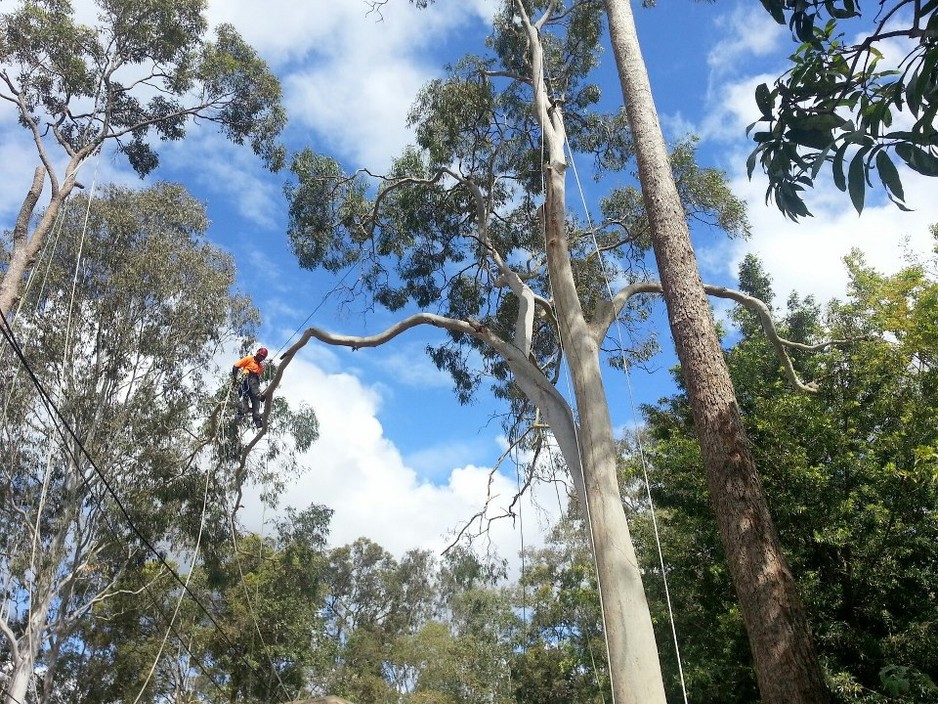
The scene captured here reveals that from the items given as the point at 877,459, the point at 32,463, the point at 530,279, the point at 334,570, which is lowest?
the point at 877,459

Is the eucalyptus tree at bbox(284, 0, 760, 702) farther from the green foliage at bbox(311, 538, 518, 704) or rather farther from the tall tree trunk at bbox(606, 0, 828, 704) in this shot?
the green foliage at bbox(311, 538, 518, 704)

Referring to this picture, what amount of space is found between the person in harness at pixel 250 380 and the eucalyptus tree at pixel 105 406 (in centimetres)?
506

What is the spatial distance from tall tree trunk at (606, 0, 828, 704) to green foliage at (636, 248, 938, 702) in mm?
2857

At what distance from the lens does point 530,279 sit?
8.16 meters

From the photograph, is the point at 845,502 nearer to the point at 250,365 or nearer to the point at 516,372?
the point at 516,372

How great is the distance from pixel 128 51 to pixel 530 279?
7.67 m

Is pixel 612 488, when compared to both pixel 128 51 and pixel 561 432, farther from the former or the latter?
pixel 128 51

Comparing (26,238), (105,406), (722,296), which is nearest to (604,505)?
(722,296)

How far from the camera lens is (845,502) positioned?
24.7 feet

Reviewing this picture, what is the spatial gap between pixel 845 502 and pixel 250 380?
6079mm

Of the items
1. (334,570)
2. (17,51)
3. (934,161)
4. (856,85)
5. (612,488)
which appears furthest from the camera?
(334,570)

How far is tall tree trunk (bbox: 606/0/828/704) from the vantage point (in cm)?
311

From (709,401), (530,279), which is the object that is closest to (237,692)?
(530,279)

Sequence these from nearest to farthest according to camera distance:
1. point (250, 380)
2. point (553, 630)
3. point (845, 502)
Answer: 1. point (250, 380)
2. point (845, 502)
3. point (553, 630)
